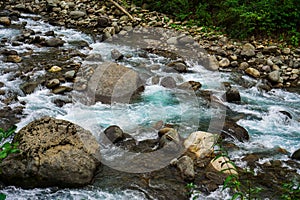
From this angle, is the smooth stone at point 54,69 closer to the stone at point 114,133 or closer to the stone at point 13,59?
the stone at point 13,59

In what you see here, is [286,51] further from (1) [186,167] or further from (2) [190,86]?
(1) [186,167]

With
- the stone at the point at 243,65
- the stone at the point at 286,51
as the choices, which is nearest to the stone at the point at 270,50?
the stone at the point at 286,51

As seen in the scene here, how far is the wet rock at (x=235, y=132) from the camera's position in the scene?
5.03 m

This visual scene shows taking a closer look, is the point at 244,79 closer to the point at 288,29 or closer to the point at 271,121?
the point at 271,121

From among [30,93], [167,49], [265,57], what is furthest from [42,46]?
[265,57]

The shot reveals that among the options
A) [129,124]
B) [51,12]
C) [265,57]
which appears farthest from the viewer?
[51,12]

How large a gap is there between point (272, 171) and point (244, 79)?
3.20m

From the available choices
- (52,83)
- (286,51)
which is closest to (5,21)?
(52,83)

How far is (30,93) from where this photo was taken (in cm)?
599

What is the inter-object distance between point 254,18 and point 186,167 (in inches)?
224

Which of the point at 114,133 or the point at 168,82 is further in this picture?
the point at 168,82

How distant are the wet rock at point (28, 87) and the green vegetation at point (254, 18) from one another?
5298mm

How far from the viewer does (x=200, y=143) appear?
4699 millimetres

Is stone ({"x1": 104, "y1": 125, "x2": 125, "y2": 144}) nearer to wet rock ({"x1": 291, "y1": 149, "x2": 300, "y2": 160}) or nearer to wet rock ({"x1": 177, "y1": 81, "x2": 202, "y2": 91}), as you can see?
wet rock ({"x1": 177, "y1": 81, "x2": 202, "y2": 91})
